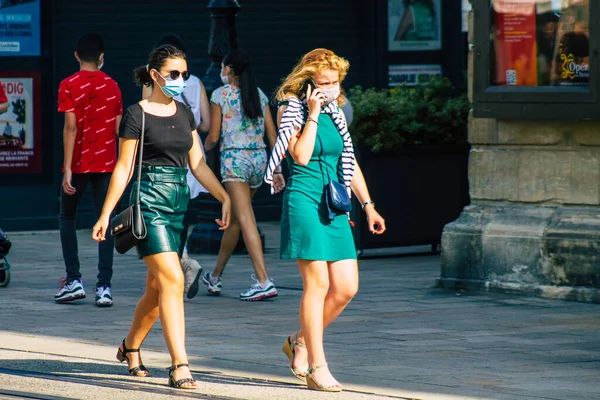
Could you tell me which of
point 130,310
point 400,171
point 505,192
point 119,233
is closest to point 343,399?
point 119,233

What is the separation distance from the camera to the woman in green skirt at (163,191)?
6973 mm

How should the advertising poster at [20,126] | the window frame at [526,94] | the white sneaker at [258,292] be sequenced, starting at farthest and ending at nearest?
the advertising poster at [20,126] → the white sneaker at [258,292] → the window frame at [526,94]

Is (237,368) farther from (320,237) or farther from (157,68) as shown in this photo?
(157,68)

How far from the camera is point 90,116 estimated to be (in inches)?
392

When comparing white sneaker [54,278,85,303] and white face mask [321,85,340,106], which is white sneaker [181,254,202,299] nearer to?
white sneaker [54,278,85,303]

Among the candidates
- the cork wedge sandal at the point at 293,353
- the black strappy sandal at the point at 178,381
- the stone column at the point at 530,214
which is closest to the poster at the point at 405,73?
the stone column at the point at 530,214

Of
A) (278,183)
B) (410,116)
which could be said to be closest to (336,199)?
(278,183)

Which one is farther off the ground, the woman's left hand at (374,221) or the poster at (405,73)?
the poster at (405,73)

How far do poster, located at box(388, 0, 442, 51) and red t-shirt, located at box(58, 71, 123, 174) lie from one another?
7231 mm

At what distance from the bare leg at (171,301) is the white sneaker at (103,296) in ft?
9.44

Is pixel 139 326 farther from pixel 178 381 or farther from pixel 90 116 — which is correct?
pixel 90 116

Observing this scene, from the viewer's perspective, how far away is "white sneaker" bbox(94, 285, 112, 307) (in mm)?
9836

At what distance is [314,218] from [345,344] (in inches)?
60.4

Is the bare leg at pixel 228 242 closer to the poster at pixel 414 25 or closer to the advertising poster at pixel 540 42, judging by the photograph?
the advertising poster at pixel 540 42
